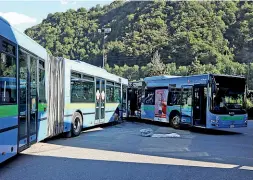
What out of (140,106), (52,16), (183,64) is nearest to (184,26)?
(183,64)

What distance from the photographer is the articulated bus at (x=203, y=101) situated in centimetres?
1537

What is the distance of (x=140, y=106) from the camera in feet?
72.5

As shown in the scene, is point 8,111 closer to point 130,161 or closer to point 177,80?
point 130,161

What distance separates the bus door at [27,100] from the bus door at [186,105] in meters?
9.10

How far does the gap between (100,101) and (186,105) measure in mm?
4222

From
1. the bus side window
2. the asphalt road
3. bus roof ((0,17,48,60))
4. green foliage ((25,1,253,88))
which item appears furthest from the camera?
green foliage ((25,1,253,88))

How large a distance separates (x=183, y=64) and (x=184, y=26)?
307 inches

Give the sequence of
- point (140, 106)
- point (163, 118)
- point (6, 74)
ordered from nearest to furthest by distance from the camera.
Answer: point (6, 74), point (163, 118), point (140, 106)

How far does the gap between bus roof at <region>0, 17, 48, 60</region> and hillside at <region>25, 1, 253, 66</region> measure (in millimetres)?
51804

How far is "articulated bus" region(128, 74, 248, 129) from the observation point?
50.4 feet

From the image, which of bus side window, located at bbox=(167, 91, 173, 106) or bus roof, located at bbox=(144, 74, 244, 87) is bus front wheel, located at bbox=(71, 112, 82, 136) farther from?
bus side window, located at bbox=(167, 91, 173, 106)

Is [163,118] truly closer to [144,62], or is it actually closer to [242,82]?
[242,82]

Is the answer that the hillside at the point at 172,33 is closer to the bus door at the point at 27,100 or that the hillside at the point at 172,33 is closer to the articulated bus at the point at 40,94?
the articulated bus at the point at 40,94

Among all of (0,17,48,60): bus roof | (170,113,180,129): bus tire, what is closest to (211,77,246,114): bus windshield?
(170,113,180,129): bus tire
